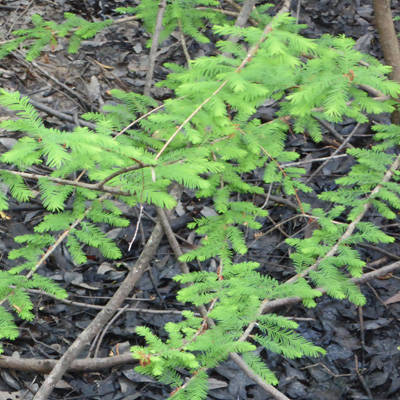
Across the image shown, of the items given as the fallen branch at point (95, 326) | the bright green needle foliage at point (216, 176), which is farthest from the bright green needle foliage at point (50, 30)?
the fallen branch at point (95, 326)

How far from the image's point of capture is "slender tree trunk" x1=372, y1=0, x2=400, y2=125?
3.43m

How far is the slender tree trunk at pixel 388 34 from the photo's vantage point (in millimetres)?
3426

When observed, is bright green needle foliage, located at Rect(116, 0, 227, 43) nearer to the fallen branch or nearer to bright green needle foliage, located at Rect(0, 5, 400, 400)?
bright green needle foliage, located at Rect(0, 5, 400, 400)

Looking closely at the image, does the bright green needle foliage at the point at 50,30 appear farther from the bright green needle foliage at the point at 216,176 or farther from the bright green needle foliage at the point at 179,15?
the bright green needle foliage at the point at 216,176

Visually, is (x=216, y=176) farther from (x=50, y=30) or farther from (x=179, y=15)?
(x=50, y=30)

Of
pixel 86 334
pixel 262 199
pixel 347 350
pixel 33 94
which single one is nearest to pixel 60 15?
pixel 33 94

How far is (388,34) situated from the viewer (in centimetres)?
347

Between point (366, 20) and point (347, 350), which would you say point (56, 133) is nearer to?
point (347, 350)

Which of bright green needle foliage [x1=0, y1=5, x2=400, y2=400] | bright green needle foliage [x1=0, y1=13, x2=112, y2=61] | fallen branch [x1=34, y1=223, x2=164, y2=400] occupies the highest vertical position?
bright green needle foliage [x1=0, y1=13, x2=112, y2=61]

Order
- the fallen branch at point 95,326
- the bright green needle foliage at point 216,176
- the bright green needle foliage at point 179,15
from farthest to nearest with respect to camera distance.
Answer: the bright green needle foliage at point 179,15 → the fallen branch at point 95,326 → the bright green needle foliage at point 216,176

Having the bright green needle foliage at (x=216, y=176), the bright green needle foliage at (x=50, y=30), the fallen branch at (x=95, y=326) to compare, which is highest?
the bright green needle foliage at (x=50, y=30)

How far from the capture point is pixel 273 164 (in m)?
2.76

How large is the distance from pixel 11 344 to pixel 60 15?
3544mm

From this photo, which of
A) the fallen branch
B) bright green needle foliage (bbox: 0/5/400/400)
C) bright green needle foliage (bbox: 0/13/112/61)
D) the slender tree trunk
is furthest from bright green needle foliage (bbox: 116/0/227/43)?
the fallen branch
